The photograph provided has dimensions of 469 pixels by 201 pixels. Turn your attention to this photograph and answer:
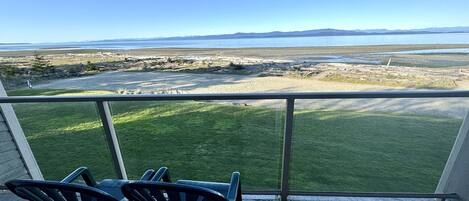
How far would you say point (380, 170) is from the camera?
7.64 feet

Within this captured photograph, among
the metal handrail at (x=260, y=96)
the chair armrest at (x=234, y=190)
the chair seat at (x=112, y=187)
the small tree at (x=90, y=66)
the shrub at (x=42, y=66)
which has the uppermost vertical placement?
the metal handrail at (x=260, y=96)

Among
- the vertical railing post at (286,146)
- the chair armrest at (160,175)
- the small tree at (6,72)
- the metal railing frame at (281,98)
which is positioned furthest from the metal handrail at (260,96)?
the small tree at (6,72)

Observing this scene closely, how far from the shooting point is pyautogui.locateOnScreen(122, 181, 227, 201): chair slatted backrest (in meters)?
1.01

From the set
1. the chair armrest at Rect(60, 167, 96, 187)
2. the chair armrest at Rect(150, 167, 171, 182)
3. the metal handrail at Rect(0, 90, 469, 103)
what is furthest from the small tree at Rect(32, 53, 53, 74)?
the chair armrest at Rect(150, 167, 171, 182)

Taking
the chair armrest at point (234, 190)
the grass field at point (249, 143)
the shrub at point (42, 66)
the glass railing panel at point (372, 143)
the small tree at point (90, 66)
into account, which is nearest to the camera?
the chair armrest at point (234, 190)

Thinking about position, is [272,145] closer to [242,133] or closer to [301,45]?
[242,133]

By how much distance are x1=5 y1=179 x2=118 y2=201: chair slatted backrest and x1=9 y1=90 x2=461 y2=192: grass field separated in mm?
1017

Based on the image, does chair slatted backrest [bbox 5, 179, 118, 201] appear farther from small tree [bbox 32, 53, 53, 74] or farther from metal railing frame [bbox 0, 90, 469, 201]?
small tree [bbox 32, 53, 53, 74]

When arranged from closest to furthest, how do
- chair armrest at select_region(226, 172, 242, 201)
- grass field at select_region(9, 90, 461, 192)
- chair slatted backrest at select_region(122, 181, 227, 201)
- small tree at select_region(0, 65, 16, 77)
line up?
chair slatted backrest at select_region(122, 181, 227, 201), chair armrest at select_region(226, 172, 242, 201), grass field at select_region(9, 90, 461, 192), small tree at select_region(0, 65, 16, 77)

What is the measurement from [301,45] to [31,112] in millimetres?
20871

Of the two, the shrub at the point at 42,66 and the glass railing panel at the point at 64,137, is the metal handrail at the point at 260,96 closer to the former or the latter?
the glass railing panel at the point at 64,137

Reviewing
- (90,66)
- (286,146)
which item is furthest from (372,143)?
(90,66)

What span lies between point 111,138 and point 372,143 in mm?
2240

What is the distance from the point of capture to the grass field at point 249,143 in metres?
2.15
